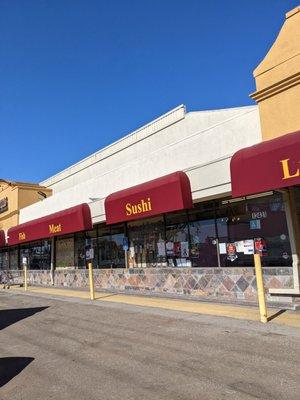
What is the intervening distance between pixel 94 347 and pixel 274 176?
5.48 meters

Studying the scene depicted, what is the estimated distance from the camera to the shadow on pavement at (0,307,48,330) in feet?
41.1

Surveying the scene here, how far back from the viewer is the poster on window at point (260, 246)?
41.5ft

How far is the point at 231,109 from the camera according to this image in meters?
18.7

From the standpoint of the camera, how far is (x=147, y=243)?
1786 cm

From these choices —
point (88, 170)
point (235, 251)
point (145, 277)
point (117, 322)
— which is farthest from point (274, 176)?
point (88, 170)

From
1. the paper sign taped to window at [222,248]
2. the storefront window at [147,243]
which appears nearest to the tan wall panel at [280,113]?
the paper sign taped to window at [222,248]

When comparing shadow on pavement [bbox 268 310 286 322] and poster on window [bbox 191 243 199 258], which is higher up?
poster on window [bbox 191 243 199 258]

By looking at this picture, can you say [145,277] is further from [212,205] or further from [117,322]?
[117,322]

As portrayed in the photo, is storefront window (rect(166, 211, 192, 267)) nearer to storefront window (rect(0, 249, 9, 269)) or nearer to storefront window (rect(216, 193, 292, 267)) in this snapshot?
storefront window (rect(216, 193, 292, 267))

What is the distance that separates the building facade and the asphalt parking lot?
9.07 feet

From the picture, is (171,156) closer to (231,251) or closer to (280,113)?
(231,251)

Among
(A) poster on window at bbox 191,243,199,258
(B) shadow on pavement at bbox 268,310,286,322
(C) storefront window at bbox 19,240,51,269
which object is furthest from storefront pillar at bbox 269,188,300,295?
(C) storefront window at bbox 19,240,51,269

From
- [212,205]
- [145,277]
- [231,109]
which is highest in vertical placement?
[231,109]

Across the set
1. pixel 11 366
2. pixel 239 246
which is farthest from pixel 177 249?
pixel 11 366
